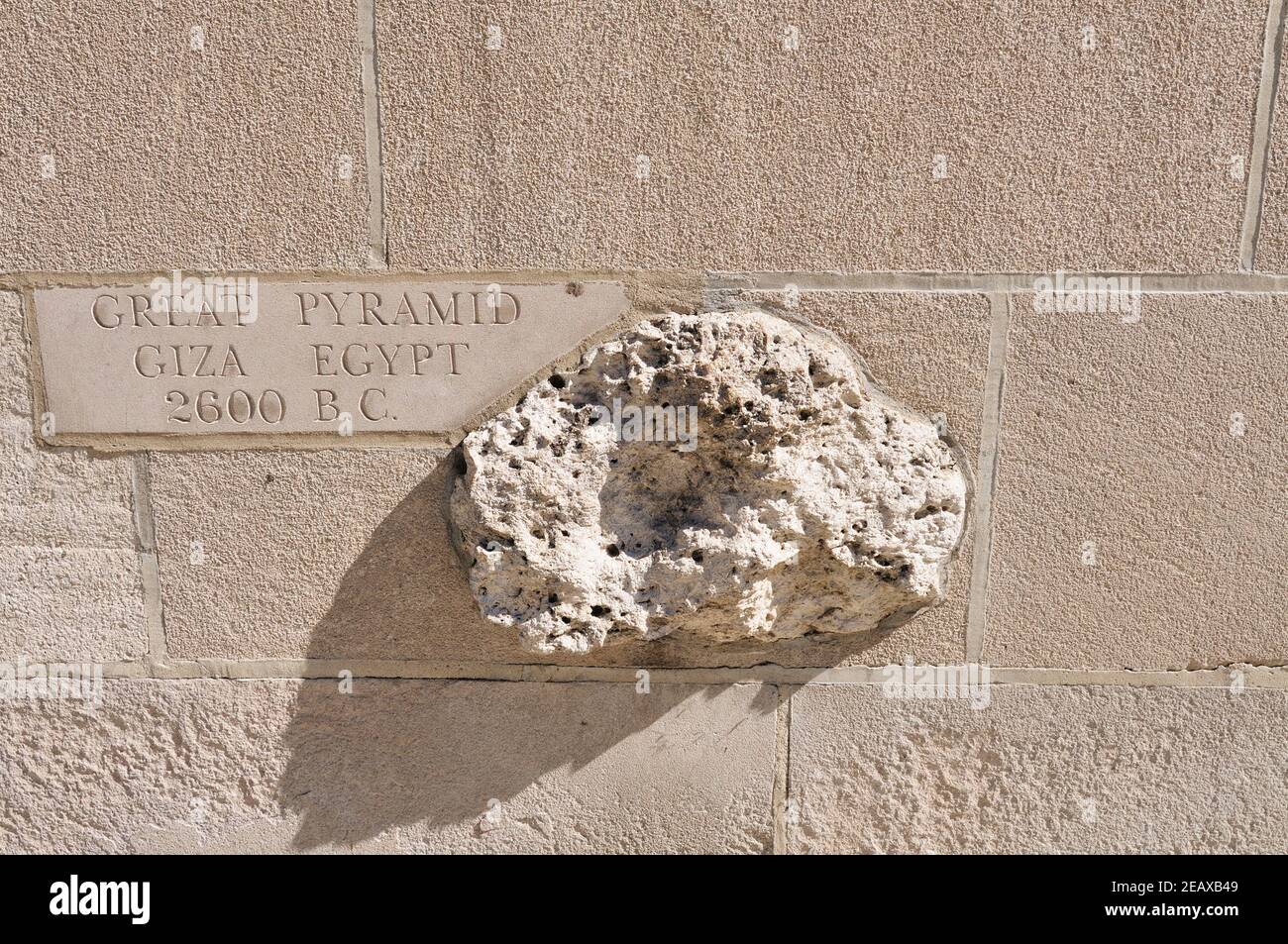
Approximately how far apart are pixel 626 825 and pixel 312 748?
100 cm

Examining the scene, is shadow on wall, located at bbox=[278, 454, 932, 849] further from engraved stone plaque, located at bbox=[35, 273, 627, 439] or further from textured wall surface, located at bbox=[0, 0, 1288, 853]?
engraved stone plaque, located at bbox=[35, 273, 627, 439]

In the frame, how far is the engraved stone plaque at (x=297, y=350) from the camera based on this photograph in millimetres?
2230

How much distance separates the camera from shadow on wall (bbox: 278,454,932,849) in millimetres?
2373

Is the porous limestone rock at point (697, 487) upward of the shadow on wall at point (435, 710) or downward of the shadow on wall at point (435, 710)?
upward

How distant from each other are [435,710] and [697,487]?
1.06 meters

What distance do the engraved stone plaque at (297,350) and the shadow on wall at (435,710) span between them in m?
0.44

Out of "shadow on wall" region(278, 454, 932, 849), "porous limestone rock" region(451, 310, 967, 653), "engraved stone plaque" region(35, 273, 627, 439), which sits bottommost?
"shadow on wall" region(278, 454, 932, 849)

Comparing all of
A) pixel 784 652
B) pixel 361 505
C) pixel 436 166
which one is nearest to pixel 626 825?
pixel 784 652

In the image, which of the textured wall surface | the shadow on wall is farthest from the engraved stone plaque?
the shadow on wall

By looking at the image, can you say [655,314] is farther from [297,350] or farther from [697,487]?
[297,350]

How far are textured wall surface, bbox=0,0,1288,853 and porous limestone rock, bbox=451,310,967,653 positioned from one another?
139mm

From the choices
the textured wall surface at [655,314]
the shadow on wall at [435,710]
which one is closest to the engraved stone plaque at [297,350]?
the textured wall surface at [655,314]

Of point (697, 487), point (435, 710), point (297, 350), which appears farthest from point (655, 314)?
point (435, 710)

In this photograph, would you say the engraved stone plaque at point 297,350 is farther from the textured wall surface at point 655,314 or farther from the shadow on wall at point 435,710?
the shadow on wall at point 435,710
